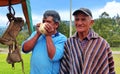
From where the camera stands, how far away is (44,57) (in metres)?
3.33

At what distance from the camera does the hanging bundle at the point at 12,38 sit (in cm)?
340

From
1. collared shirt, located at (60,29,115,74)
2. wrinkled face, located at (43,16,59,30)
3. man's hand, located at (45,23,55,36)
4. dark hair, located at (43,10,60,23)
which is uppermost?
dark hair, located at (43,10,60,23)

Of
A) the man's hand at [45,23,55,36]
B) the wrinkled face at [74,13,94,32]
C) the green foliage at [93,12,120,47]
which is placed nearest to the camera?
the man's hand at [45,23,55,36]

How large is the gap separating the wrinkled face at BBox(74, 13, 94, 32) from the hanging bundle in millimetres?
517

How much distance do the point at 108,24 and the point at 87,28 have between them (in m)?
40.8

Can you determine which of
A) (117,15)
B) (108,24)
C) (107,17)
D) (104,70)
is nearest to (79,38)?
(104,70)

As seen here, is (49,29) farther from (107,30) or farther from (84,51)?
(107,30)

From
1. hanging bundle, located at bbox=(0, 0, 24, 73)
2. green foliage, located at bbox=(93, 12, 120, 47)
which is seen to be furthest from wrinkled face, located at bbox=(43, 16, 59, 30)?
green foliage, located at bbox=(93, 12, 120, 47)

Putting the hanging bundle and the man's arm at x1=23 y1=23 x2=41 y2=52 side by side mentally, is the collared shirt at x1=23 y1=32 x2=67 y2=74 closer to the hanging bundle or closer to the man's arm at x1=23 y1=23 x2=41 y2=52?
the man's arm at x1=23 y1=23 x2=41 y2=52

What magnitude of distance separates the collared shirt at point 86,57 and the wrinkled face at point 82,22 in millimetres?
87

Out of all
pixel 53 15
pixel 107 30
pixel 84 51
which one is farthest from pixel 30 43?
pixel 107 30

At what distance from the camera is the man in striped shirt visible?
10.9ft

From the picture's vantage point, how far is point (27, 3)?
11.6 ft

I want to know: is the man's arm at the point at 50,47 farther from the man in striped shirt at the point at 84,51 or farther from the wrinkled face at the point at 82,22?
the wrinkled face at the point at 82,22
